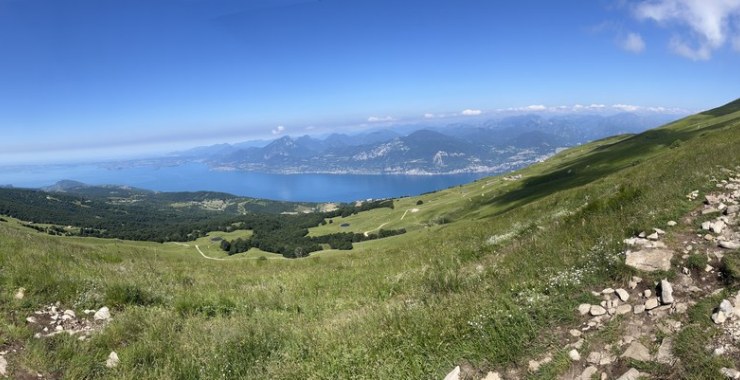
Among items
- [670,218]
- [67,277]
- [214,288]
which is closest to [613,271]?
[670,218]

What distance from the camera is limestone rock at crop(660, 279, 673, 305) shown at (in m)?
5.97

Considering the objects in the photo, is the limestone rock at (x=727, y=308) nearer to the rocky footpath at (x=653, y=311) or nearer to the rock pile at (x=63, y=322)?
the rocky footpath at (x=653, y=311)

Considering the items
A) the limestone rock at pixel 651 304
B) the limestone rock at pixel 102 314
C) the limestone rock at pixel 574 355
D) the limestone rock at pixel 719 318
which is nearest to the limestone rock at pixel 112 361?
the limestone rock at pixel 102 314

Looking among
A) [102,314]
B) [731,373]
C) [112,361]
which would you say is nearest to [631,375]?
[731,373]

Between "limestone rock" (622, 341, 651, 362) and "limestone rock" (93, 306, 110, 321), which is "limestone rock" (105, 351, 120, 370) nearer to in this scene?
"limestone rock" (93, 306, 110, 321)

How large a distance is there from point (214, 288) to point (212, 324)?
154 inches

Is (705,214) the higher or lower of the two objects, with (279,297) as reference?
higher

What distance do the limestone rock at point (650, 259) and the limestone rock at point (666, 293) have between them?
0.81 metres

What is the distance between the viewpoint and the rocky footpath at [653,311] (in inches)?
198

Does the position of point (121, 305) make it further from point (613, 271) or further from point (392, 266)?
point (613, 271)

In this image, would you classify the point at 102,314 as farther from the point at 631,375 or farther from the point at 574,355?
the point at 631,375

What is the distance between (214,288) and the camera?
11.9 meters

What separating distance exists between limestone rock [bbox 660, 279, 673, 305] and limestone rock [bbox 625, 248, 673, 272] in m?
0.81

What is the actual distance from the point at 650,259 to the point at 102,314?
456 inches
